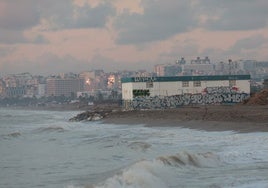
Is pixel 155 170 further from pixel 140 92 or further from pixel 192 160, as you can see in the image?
pixel 140 92

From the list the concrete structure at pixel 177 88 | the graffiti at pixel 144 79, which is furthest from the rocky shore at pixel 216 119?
the graffiti at pixel 144 79

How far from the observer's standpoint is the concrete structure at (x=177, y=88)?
75188 mm

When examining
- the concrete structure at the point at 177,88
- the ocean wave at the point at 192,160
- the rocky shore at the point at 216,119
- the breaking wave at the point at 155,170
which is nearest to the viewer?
the breaking wave at the point at 155,170

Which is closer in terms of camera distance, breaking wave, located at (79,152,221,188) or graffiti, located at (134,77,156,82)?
breaking wave, located at (79,152,221,188)

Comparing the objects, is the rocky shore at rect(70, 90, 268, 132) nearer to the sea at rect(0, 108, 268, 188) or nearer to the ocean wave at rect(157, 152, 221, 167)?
the sea at rect(0, 108, 268, 188)

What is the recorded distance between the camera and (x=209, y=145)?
83.5 ft

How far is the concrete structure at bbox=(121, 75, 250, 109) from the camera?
75188 millimetres

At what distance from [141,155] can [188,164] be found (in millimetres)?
5001

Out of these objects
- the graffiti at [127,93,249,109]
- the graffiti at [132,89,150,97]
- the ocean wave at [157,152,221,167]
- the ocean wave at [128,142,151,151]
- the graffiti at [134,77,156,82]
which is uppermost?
the graffiti at [134,77,156,82]

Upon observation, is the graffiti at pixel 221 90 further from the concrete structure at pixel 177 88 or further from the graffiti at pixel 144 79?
the graffiti at pixel 144 79

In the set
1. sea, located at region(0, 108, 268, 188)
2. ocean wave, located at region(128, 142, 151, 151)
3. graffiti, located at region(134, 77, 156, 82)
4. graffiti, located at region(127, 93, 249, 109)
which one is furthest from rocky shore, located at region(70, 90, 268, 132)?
graffiti, located at region(134, 77, 156, 82)

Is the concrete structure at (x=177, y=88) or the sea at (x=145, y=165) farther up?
the concrete structure at (x=177, y=88)

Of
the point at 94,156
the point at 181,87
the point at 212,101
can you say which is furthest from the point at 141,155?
the point at 181,87

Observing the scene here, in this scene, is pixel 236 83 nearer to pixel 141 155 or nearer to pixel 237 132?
pixel 237 132
